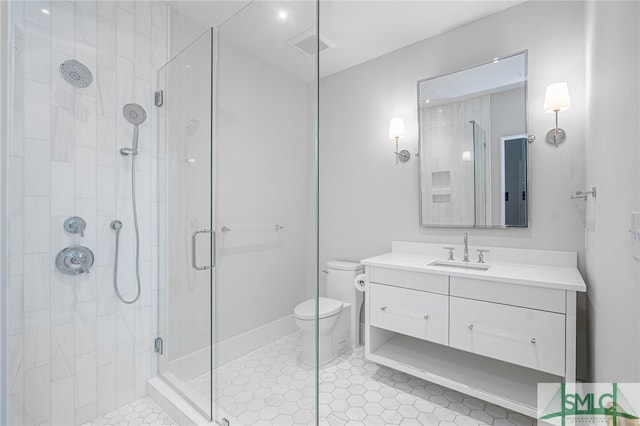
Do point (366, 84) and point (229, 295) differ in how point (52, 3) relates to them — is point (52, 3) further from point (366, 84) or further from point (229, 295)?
point (366, 84)

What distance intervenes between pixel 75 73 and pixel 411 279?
2214 millimetres

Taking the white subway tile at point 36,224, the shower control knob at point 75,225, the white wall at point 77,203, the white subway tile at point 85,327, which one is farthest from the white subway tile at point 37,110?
the white subway tile at point 85,327

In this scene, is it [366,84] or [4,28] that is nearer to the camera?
[4,28]

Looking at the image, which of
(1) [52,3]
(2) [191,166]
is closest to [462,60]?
(2) [191,166]

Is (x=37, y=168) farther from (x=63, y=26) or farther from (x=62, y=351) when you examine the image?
(x=62, y=351)

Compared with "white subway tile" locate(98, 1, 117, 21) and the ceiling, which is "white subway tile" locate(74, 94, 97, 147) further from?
the ceiling

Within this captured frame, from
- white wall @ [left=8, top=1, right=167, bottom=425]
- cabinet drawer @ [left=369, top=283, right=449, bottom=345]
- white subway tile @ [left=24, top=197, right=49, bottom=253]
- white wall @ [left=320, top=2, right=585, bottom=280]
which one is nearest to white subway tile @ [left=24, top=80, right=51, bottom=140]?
white wall @ [left=8, top=1, right=167, bottom=425]

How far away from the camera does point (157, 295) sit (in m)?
1.99

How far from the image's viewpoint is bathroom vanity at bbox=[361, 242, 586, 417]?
1470 mm

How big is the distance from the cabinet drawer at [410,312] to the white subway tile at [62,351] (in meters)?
1.73

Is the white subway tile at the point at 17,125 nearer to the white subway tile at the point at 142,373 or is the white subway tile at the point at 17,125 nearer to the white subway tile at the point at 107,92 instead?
the white subway tile at the point at 107,92

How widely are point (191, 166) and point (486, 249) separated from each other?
2004mm

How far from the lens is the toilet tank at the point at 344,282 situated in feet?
8.11

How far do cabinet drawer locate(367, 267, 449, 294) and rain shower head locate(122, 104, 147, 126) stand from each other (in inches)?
68.4
